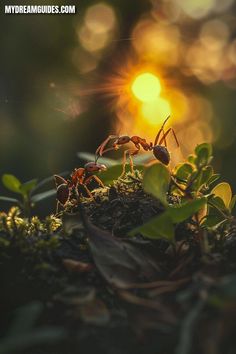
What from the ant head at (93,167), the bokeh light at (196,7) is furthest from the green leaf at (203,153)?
the bokeh light at (196,7)

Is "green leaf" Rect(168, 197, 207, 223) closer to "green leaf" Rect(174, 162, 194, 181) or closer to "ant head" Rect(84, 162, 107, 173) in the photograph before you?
"green leaf" Rect(174, 162, 194, 181)

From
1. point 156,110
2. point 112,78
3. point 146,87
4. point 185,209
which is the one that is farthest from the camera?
point 156,110

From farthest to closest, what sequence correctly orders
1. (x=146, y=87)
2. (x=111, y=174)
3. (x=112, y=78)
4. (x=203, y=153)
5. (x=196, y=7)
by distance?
(x=196, y=7)
(x=146, y=87)
(x=112, y=78)
(x=111, y=174)
(x=203, y=153)

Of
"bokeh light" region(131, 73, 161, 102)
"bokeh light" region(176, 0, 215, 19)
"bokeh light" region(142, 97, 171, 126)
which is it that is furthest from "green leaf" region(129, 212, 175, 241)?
"bokeh light" region(176, 0, 215, 19)

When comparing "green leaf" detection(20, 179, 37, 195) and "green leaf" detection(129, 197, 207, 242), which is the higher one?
"green leaf" detection(20, 179, 37, 195)

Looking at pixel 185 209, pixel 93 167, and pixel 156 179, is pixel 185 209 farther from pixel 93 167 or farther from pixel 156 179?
pixel 93 167

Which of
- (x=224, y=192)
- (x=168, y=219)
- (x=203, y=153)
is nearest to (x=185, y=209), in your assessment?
(x=168, y=219)

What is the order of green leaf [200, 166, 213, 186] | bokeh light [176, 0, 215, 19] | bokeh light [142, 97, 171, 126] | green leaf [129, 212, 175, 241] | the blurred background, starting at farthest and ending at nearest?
bokeh light [176, 0, 215, 19]
bokeh light [142, 97, 171, 126]
the blurred background
green leaf [200, 166, 213, 186]
green leaf [129, 212, 175, 241]
